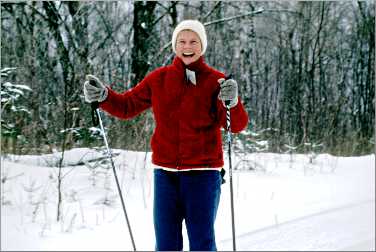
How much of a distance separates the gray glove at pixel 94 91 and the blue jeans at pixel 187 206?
47cm

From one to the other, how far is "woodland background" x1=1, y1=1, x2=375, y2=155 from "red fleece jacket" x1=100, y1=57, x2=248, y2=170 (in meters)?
2.34

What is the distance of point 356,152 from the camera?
25.4 feet

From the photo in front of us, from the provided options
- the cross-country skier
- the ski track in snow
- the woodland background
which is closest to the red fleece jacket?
the cross-country skier

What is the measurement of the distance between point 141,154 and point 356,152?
13.8 feet

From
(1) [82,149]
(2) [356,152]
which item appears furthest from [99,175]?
(2) [356,152]

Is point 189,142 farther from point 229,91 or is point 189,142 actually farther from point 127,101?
point 127,101

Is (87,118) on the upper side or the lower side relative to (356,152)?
upper

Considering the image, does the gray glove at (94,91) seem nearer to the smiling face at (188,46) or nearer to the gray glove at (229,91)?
the smiling face at (188,46)

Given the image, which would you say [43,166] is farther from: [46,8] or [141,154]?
[46,8]

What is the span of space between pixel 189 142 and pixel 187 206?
0.97ft

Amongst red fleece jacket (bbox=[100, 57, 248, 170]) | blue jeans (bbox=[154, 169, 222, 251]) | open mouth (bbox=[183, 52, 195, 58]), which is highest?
open mouth (bbox=[183, 52, 195, 58])

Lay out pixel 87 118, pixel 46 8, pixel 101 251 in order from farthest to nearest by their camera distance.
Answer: pixel 46 8
pixel 87 118
pixel 101 251

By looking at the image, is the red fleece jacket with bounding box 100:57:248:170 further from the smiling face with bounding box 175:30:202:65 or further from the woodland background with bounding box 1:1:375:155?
the woodland background with bounding box 1:1:375:155

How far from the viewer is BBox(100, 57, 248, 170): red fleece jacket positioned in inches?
83.1
